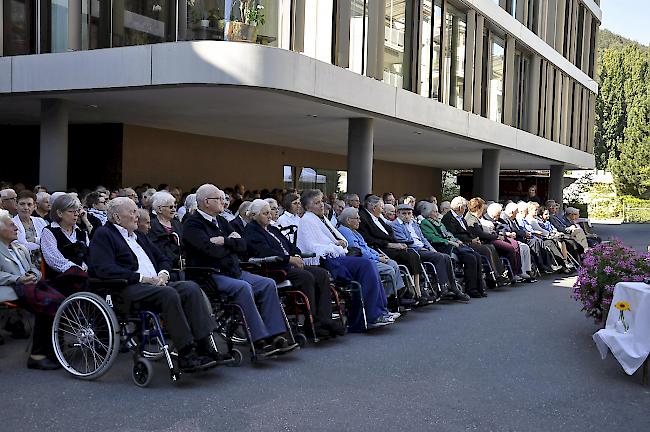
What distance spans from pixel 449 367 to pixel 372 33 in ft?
33.0

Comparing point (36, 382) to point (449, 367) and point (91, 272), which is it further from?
point (449, 367)

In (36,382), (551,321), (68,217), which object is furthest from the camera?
(551,321)

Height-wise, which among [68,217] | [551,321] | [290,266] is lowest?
[551,321]

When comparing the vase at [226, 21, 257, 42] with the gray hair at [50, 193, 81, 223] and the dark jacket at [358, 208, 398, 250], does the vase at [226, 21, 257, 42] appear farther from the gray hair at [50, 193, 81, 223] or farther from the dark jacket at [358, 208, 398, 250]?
the gray hair at [50, 193, 81, 223]

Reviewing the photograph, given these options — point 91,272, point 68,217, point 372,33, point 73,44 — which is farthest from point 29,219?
point 372,33

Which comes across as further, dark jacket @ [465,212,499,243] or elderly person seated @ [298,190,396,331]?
dark jacket @ [465,212,499,243]

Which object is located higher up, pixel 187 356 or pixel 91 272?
pixel 91 272

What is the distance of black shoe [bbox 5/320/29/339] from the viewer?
23.8 feet

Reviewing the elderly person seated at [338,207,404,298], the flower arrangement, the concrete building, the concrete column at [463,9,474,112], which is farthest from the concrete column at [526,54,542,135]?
the flower arrangement

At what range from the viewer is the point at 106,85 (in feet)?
38.0

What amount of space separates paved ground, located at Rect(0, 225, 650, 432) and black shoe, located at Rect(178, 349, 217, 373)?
13cm

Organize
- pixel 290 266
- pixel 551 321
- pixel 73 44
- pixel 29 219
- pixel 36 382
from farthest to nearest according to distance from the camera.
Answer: pixel 73 44, pixel 551 321, pixel 29 219, pixel 290 266, pixel 36 382

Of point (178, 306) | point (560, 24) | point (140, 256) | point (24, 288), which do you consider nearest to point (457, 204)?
point (140, 256)

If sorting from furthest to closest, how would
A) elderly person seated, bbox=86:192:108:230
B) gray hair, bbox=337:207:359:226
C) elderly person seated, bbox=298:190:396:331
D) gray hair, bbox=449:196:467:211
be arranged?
gray hair, bbox=449:196:467:211, gray hair, bbox=337:207:359:226, elderly person seated, bbox=86:192:108:230, elderly person seated, bbox=298:190:396:331
